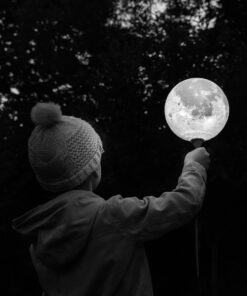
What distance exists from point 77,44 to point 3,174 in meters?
2.99

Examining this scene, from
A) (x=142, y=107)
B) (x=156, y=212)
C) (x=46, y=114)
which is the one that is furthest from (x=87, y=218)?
(x=142, y=107)

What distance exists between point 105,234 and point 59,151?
1.23 ft

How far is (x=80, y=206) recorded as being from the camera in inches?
73.7

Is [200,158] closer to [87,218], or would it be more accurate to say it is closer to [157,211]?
[157,211]

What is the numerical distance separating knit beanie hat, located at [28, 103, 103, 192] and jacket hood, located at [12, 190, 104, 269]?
7 centimetres

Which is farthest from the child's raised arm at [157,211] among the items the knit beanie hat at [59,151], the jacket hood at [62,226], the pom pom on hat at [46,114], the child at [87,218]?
the pom pom on hat at [46,114]

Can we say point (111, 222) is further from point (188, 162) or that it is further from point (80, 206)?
point (188, 162)

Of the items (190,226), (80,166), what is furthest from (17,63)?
(80,166)

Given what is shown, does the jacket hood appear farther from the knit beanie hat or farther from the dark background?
the dark background

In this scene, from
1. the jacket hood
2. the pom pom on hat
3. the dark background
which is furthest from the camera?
the dark background

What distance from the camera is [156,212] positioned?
1.70 m

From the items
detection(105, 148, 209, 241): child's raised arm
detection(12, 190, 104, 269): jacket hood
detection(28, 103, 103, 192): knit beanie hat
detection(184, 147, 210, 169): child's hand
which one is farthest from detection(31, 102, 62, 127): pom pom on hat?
detection(184, 147, 210, 169): child's hand

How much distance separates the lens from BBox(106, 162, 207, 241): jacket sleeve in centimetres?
170

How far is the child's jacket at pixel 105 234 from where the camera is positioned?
1.71m
